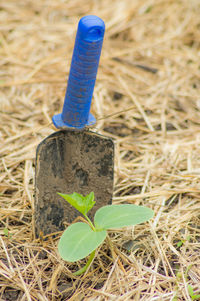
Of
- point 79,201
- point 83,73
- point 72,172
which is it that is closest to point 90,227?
point 79,201

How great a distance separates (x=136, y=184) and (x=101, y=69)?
3.29 feet

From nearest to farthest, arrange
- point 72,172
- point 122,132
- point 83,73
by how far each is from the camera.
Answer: point 83,73, point 72,172, point 122,132

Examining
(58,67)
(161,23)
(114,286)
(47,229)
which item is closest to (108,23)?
(161,23)

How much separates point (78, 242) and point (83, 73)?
505mm

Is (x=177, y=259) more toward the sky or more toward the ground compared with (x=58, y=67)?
more toward the ground

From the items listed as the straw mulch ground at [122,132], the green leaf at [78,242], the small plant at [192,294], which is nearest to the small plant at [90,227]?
the green leaf at [78,242]

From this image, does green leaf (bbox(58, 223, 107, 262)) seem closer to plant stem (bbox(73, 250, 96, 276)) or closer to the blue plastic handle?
plant stem (bbox(73, 250, 96, 276))

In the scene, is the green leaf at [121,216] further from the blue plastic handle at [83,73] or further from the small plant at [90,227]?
the blue plastic handle at [83,73]

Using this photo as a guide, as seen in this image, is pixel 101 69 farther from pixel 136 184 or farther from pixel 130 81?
pixel 136 184

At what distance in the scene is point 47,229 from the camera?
136 centimetres

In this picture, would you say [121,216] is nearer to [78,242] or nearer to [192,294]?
[78,242]

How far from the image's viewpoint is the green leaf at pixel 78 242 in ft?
3.52

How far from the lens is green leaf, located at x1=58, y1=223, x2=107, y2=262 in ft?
3.52

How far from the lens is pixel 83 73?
1.22 meters
